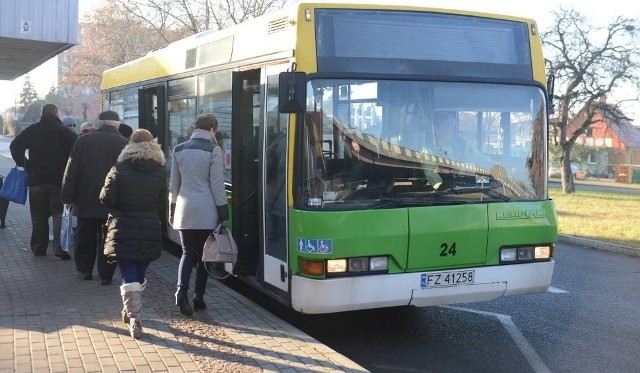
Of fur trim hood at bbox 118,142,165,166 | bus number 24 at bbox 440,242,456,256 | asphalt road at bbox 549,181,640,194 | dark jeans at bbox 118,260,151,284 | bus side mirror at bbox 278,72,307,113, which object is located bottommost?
asphalt road at bbox 549,181,640,194

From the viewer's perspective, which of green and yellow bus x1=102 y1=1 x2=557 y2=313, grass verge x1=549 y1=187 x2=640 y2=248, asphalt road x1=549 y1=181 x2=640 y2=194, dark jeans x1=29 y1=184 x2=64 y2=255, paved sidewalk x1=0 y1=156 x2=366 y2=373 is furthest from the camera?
asphalt road x1=549 y1=181 x2=640 y2=194

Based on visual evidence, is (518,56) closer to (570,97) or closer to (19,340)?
(19,340)

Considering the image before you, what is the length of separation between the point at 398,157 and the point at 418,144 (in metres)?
0.22

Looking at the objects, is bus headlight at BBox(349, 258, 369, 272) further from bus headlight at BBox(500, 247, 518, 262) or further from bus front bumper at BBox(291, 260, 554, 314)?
bus headlight at BBox(500, 247, 518, 262)

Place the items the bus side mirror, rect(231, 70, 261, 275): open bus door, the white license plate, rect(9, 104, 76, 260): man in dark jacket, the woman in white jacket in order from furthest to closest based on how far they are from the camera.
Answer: rect(9, 104, 76, 260): man in dark jacket, rect(231, 70, 261, 275): open bus door, the woman in white jacket, the white license plate, the bus side mirror

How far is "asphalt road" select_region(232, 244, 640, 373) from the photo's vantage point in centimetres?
588

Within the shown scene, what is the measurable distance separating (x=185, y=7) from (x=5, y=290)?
26.3 meters

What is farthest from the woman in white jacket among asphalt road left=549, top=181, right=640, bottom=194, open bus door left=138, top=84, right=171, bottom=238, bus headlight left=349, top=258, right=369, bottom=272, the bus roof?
asphalt road left=549, top=181, right=640, bottom=194

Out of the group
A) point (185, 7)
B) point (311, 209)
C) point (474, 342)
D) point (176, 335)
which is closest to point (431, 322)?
point (474, 342)

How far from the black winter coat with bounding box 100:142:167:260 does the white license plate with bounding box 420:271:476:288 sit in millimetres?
2224

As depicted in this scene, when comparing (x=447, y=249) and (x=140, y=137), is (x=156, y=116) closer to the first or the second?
(x=140, y=137)

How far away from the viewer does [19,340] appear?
17.4 feet

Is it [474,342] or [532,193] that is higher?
[532,193]

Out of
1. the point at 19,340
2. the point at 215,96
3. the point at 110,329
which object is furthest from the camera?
the point at 215,96
